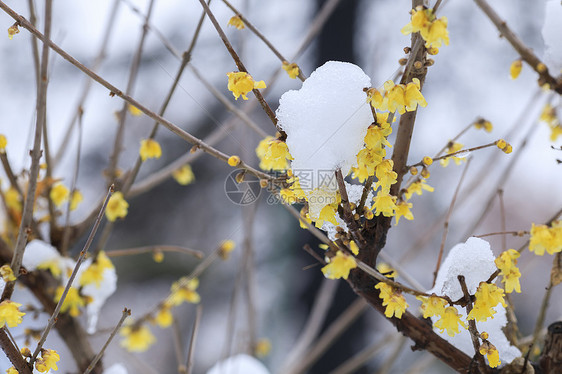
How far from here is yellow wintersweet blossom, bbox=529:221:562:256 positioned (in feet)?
2.06

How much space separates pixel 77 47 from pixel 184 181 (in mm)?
3316

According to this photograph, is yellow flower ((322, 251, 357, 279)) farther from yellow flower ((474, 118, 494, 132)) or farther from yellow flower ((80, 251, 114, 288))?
yellow flower ((80, 251, 114, 288))

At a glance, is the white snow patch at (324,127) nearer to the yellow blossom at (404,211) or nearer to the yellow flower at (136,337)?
the yellow blossom at (404,211)

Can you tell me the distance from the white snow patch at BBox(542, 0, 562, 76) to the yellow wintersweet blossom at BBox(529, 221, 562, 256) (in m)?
0.23

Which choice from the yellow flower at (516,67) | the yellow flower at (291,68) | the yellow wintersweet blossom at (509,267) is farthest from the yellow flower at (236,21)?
the yellow wintersweet blossom at (509,267)

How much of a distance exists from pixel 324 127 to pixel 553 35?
370 mm

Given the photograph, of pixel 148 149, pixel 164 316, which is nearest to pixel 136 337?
pixel 164 316

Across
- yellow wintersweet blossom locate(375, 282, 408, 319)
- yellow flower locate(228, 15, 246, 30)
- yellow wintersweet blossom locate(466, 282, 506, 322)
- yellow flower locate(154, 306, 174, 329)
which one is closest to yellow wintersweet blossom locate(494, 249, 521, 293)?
yellow wintersweet blossom locate(466, 282, 506, 322)

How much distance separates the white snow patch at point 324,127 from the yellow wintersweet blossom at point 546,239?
250 millimetres

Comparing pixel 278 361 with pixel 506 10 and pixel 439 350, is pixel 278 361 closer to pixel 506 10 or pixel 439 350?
pixel 506 10

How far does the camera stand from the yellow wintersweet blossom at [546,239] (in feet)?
2.06

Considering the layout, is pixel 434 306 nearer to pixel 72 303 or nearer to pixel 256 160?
pixel 72 303

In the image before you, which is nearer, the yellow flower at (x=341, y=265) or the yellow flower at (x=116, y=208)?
the yellow flower at (x=341, y=265)

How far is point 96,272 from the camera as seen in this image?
1217 millimetres
